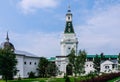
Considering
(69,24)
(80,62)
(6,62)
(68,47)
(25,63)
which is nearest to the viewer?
(6,62)

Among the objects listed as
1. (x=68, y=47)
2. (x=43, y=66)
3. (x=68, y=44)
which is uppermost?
(x=68, y=44)

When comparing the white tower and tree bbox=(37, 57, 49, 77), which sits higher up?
the white tower

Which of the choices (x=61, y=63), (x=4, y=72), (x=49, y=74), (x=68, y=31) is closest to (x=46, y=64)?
(x=49, y=74)

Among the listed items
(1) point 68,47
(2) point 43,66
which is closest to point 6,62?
(2) point 43,66

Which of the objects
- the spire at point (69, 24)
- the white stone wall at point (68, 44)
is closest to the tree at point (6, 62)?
the white stone wall at point (68, 44)

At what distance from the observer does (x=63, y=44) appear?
105188mm

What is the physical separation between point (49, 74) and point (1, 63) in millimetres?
36506

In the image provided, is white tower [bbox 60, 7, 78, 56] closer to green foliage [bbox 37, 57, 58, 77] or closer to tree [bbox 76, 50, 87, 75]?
green foliage [bbox 37, 57, 58, 77]

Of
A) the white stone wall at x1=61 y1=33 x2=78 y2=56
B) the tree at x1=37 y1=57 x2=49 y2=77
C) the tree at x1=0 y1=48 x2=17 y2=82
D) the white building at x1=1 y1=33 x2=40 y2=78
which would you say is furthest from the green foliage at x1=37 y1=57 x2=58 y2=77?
the tree at x1=0 y1=48 x2=17 y2=82

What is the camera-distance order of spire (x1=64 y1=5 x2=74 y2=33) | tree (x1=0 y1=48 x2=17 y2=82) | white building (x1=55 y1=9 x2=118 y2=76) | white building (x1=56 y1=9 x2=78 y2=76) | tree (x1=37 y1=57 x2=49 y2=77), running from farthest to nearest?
spire (x1=64 y1=5 x2=74 y2=33)
white building (x1=56 y1=9 x2=78 y2=76)
white building (x1=55 y1=9 x2=118 y2=76)
tree (x1=37 y1=57 x2=49 y2=77)
tree (x1=0 y1=48 x2=17 y2=82)

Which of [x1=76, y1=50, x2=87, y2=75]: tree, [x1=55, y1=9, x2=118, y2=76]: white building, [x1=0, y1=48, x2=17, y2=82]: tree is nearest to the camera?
→ [x1=0, y1=48, x2=17, y2=82]: tree

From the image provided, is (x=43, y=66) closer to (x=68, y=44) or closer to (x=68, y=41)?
(x=68, y=44)

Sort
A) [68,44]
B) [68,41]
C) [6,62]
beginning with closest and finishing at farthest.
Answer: [6,62] < [68,41] < [68,44]

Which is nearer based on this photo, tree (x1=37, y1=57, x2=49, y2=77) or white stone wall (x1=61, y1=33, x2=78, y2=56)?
tree (x1=37, y1=57, x2=49, y2=77)
